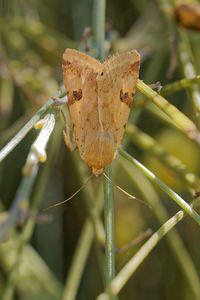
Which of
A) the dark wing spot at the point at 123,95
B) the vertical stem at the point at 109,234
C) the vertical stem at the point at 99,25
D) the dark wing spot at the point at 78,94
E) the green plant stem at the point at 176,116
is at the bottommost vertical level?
the vertical stem at the point at 109,234

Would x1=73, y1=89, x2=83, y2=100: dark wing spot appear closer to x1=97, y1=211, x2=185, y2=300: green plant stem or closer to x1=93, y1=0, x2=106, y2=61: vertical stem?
x1=93, y1=0, x2=106, y2=61: vertical stem

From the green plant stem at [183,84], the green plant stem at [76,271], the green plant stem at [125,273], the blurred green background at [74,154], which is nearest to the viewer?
the green plant stem at [125,273]

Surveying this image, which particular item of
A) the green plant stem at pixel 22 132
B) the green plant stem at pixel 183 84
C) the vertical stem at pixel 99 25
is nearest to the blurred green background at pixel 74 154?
the vertical stem at pixel 99 25

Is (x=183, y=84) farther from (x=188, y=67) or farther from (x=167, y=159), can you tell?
(x=167, y=159)

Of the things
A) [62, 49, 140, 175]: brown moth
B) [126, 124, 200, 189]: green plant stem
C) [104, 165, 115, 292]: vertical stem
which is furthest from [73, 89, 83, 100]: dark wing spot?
[126, 124, 200, 189]: green plant stem

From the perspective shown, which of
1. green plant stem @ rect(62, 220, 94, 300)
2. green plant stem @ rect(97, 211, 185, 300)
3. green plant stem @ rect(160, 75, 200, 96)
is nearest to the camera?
green plant stem @ rect(97, 211, 185, 300)

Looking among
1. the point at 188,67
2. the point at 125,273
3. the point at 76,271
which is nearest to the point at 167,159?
the point at 188,67

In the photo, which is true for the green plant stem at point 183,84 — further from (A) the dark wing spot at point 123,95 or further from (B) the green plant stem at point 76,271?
(B) the green plant stem at point 76,271
